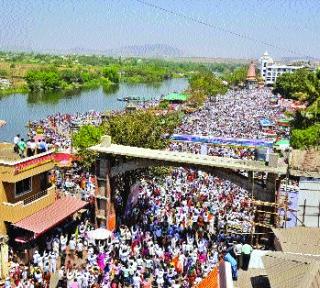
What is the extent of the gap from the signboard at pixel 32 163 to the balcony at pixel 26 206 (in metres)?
1.22

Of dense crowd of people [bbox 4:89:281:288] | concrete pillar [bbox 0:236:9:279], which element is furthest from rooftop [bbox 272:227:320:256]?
concrete pillar [bbox 0:236:9:279]

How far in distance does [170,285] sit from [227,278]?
5486 mm

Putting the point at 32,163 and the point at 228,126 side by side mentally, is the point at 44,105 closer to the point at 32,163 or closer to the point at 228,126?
the point at 228,126

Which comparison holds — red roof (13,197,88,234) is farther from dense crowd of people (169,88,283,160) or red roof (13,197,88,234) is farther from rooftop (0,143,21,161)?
dense crowd of people (169,88,283,160)

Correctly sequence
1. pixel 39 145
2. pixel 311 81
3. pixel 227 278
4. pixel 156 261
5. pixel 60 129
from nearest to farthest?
pixel 227 278 < pixel 156 261 < pixel 39 145 < pixel 311 81 < pixel 60 129

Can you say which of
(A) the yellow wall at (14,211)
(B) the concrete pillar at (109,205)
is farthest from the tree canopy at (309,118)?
(A) the yellow wall at (14,211)

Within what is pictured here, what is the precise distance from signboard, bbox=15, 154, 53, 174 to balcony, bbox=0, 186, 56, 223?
1220 mm

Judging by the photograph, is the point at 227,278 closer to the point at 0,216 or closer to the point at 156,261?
the point at 156,261

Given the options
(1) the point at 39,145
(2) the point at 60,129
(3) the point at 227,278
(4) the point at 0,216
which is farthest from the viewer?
(2) the point at 60,129

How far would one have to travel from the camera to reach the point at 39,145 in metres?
19.7

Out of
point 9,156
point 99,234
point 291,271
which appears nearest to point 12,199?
point 9,156

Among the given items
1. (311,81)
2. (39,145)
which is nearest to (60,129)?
(311,81)

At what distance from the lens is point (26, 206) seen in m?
18.2

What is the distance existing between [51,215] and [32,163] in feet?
7.44
